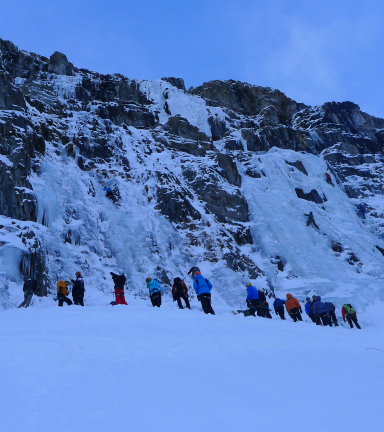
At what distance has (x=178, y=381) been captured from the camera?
3.91 m

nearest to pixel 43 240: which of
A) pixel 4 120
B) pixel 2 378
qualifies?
pixel 4 120

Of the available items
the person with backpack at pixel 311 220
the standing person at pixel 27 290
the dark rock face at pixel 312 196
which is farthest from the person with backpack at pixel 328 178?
the standing person at pixel 27 290

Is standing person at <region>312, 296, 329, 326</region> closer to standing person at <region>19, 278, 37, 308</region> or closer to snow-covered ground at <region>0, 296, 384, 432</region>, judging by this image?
snow-covered ground at <region>0, 296, 384, 432</region>

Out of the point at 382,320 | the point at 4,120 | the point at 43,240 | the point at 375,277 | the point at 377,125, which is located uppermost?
the point at 377,125

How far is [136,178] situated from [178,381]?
19.9 m

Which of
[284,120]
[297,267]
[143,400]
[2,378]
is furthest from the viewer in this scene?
[284,120]

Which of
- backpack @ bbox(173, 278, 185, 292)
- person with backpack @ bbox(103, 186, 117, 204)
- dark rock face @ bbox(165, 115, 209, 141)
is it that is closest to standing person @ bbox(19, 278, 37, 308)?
backpack @ bbox(173, 278, 185, 292)

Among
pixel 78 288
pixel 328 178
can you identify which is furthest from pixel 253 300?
pixel 328 178

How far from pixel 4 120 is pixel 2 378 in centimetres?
1783

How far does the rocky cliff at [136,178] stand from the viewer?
55.0ft

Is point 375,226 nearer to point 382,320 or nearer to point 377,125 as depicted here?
point 382,320

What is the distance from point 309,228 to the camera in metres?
24.0

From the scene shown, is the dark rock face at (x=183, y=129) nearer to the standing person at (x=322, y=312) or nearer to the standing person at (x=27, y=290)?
the standing person at (x=322, y=312)

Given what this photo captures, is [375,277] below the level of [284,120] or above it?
below
